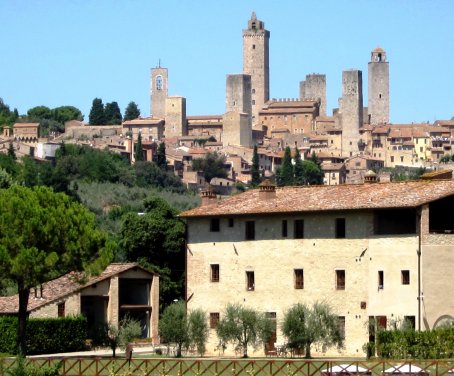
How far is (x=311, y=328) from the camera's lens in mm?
49656

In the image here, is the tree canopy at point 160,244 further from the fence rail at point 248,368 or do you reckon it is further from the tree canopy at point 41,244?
the fence rail at point 248,368

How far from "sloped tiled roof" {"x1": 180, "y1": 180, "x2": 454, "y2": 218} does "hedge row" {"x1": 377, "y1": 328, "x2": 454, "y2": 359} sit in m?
4.78

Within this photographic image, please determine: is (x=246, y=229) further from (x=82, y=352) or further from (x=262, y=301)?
(x=82, y=352)

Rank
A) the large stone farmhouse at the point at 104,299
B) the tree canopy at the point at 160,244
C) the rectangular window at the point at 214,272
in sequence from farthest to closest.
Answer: the tree canopy at the point at 160,244
the large stone farmhouse at the point at 104,299
the rectangular window at the point at 214,272

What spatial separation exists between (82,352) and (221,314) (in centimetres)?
470

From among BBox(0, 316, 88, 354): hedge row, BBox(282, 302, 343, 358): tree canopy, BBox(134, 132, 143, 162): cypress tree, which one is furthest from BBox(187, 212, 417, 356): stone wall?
BBox(134, 132, 143, 162): cypress tree

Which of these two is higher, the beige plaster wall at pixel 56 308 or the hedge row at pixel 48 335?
the beige plaster wall at pixel 56 308

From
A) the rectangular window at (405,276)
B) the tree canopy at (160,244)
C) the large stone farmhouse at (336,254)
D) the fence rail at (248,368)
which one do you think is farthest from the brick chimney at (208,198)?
the fence rail at (248,368)

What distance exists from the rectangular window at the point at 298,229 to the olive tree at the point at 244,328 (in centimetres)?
320

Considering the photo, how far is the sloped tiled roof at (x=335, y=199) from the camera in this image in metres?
50.9

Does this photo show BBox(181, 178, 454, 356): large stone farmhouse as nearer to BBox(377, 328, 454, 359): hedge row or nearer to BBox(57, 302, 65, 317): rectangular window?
BBox(377, 328, 454, 359): hedge row

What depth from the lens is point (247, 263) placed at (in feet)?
179

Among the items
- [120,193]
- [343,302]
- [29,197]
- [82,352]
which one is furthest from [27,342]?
[120,193]

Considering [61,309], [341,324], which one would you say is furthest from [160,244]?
[341,324]
